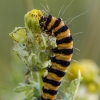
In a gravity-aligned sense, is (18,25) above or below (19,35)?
above

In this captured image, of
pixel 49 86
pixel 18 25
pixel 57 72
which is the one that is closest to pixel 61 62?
pixel 57 72

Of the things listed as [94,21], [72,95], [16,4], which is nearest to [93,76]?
[94,21]

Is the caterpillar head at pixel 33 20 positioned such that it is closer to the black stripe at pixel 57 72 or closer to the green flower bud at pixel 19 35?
the green flower bud at pixel 19 35

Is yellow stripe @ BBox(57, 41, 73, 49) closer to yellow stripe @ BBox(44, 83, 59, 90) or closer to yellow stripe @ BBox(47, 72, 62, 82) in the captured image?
yellow stripe @ BBox(47, 72, 62, 82)

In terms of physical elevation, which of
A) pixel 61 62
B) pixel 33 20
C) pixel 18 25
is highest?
pixel 18 25

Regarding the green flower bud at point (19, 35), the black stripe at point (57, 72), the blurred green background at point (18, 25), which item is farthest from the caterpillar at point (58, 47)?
the blurred green background at point (18, 25)

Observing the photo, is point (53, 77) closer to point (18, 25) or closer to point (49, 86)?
point (49, 86)
